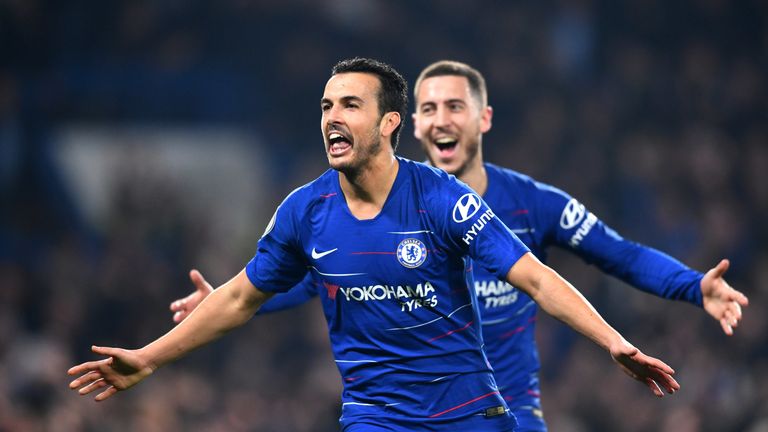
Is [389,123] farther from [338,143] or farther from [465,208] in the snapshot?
[465,208]

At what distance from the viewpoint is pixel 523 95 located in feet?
44.7

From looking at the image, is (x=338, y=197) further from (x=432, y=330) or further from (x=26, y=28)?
(x=26, y=28)

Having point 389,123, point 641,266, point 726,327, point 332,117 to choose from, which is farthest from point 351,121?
point 726,327

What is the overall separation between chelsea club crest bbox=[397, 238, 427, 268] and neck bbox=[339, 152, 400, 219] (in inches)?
8.4

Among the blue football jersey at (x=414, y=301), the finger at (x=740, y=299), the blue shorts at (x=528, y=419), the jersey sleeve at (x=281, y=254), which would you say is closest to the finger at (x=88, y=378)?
the jersey sleeve at (x=281, y=254)

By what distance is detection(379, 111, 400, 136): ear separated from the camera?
4664 mm

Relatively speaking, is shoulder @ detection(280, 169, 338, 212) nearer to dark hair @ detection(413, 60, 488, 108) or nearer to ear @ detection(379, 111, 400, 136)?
ear @ detection(379, 111, 400, 136)

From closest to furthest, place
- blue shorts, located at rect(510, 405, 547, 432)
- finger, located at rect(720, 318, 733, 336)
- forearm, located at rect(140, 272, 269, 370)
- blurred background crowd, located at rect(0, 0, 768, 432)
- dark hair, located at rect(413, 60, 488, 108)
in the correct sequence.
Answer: forearm, located at rect(140, 272, 269, 370) → finger, located at rect(720, 318, 733, 336) → blue shorts, located at rect(510, 405, 547, 432) → dark hair, located at rect(413, 60, 488, 108) → blurred background crowd, located at rect(0, 0, 768, 432)

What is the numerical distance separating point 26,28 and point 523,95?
624 centimetres

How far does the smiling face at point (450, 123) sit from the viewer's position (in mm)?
5891

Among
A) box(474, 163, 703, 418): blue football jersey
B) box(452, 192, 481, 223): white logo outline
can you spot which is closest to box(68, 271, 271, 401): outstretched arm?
box(452, 192, 481, 223): white logo outline

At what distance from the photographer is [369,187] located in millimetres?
4609

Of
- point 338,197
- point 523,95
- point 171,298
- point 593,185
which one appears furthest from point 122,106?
point 338,197

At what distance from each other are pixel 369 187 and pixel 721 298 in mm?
1818
